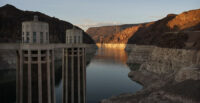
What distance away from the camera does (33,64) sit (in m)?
18.0

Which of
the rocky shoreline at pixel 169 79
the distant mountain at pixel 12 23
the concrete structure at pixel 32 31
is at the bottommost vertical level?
the rocky shoreline at pixel 169 79

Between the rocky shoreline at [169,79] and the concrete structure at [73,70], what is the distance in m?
8.14

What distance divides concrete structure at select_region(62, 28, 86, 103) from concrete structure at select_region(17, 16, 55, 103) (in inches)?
414

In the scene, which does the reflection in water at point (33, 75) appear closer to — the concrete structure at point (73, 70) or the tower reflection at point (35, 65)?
the tower reflection at point (35, 65)

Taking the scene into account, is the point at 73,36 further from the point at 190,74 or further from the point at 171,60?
the point at 171,60

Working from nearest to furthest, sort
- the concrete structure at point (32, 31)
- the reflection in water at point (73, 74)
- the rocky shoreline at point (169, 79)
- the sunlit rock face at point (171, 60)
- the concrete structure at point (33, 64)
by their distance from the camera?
the concrete structure at point (33, 64) < the concrete structure at point (32, 31) < the rocky shoreline at point (169, 79) < the reflection in water at point (73, 74) < the sunlit rock face at point (171, 60)

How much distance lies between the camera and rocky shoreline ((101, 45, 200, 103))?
26.6 metres

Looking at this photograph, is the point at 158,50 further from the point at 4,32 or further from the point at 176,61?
the point at 4,32

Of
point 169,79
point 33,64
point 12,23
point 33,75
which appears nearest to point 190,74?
point 169,79

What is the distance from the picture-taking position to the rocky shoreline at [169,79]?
26.6m

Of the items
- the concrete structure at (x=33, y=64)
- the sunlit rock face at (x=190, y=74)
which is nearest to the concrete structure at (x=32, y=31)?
the concrete structure at (x=33, y=64)

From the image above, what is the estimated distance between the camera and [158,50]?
64562 millimetres

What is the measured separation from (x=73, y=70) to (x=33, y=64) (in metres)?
12.0

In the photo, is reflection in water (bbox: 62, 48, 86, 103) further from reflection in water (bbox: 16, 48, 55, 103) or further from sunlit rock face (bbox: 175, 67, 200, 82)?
sunlit rock face (bbox: 175, 67, 200, 82)
